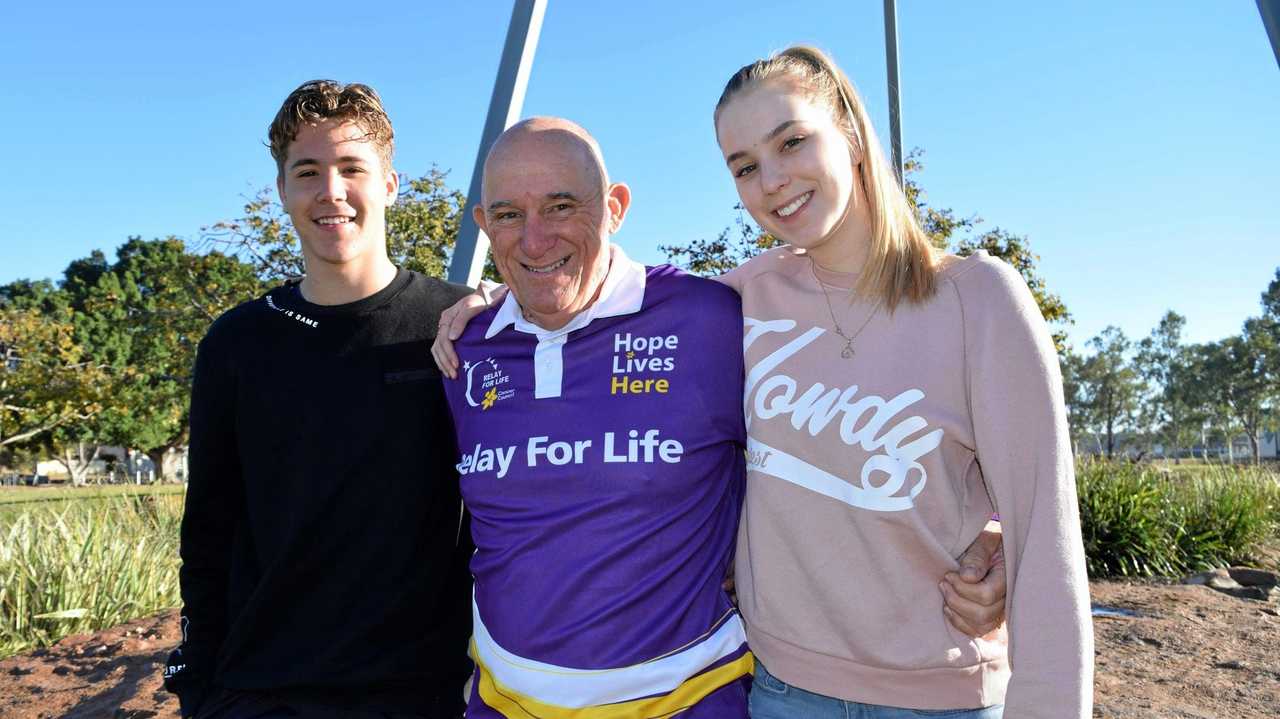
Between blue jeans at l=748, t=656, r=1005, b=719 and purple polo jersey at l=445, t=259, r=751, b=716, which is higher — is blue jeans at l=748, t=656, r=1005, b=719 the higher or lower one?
the lower one

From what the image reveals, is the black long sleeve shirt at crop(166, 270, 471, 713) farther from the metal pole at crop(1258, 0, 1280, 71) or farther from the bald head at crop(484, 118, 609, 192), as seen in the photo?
the metal pole at crop(1258, 0, 1280, 71)

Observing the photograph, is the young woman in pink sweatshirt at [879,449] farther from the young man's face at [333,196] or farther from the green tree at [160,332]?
the green tree at [160,332]

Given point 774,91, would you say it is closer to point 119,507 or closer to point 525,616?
point 525,616

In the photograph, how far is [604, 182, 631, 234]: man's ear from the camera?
2734 mm

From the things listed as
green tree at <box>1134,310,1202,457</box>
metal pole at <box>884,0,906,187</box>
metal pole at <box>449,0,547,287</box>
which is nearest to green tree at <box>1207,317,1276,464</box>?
green tree at <box>1134,310,1202,457</box>

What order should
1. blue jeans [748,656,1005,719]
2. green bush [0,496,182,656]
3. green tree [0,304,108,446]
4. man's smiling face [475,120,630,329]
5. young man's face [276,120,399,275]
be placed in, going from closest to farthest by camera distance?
blue jeans [748,656,1005,719] < man's smiling face [475,120,630,329] < young man's face [276,120,399,275] < green bush [0,496,182,656] < green tree [0,304,108,446]

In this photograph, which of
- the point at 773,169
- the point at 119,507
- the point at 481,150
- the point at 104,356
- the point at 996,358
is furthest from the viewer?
the point at 104,356

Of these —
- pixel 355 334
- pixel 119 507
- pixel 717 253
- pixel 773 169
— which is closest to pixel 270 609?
pixel 355 334

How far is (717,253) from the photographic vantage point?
47.1 ft

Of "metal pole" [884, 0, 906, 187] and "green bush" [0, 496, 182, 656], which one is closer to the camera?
"green bush" [0, 496, 182, 656]

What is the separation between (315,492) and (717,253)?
12.1 m

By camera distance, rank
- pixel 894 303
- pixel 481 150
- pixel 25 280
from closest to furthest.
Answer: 1. pixel 894 303
2. pixel 481 150
3. pixel 25 280

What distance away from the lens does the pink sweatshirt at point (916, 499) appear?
1.87 meters

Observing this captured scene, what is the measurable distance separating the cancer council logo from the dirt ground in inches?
131
